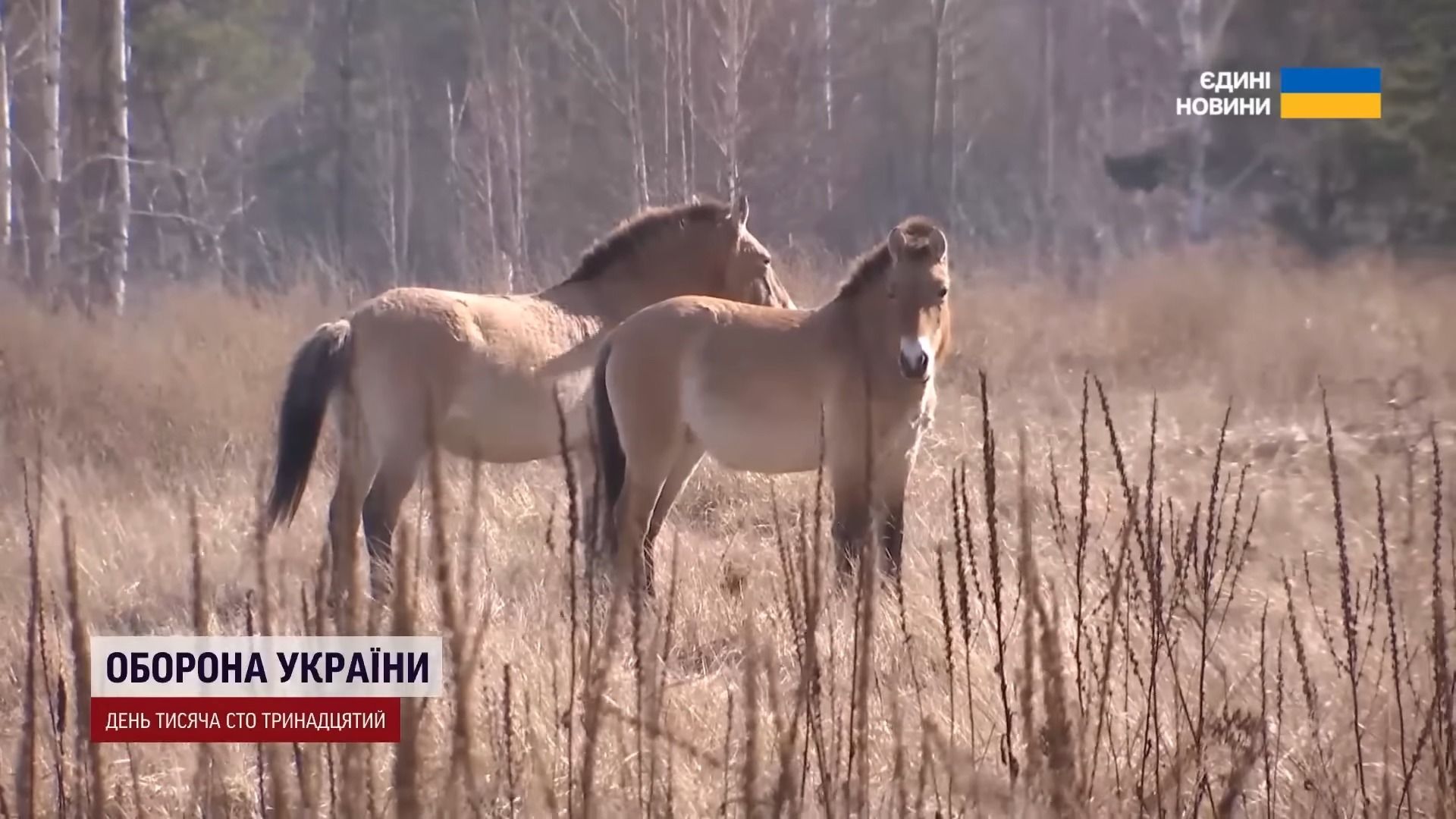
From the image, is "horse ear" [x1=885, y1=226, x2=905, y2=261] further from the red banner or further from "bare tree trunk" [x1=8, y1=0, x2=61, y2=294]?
"bare tree trunk" [x1=8, y1=0, x2=61, y2=294]

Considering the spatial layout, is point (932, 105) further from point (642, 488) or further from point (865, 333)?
point (642, 488)

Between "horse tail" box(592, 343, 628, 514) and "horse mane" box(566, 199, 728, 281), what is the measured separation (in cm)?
102

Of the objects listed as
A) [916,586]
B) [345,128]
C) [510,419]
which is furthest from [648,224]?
[345,128]

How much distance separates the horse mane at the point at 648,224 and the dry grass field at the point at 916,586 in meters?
1.23

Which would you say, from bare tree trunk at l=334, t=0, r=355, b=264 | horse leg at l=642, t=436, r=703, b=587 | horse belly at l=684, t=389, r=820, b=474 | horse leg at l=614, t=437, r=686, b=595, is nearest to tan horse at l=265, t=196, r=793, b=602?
horse leg at l=614, t=437, r=686, b=595

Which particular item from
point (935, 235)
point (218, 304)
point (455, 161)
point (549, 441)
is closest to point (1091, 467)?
point (935, 235)

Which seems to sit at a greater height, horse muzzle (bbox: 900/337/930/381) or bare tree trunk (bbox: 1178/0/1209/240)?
bare tree trunk (bbox: 1178/0/1209/240)

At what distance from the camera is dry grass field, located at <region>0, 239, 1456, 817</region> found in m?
1.94

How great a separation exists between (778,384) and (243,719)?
119 inches

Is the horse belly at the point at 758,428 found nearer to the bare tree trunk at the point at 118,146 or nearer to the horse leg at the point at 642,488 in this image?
the horse leg at the point at 642,488

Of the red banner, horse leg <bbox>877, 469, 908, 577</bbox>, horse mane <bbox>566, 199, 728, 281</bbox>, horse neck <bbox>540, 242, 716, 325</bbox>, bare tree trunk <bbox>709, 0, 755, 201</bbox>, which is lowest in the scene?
the red banner

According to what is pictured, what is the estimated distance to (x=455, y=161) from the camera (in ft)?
53.6

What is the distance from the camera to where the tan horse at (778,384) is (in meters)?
4.84

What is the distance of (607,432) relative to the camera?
17.0 feet
